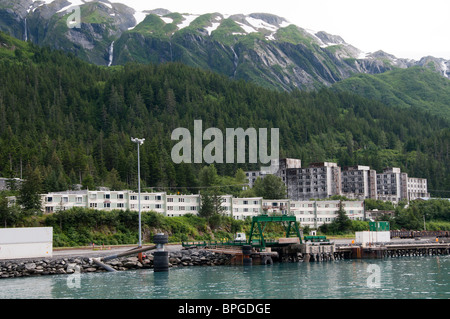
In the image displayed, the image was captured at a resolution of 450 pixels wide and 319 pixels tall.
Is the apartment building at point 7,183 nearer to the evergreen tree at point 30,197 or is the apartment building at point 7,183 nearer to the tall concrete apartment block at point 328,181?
the evergreen tree at point 30,197

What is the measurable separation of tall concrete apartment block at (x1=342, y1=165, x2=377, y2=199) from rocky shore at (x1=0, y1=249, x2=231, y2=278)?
121507 mm

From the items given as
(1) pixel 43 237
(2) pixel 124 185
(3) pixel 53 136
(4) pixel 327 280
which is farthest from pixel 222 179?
(4) pixel 327 280

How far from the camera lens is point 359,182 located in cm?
19288

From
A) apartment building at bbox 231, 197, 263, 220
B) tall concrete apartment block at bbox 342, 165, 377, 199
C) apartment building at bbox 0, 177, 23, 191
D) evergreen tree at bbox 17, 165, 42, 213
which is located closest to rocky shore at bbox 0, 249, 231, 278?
evergreen tree at bbox 17, 165, 42, 213

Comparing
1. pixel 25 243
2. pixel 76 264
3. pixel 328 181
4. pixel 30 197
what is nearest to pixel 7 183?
pixel 30 197

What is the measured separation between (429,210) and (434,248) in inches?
2219

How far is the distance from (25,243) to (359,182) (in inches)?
5526

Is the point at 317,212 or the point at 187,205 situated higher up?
the point at 187,205

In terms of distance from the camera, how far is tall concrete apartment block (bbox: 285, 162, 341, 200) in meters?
185

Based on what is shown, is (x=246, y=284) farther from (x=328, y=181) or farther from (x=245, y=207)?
(x=328, y=181)

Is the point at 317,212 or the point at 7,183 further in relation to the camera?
the point at 317,212

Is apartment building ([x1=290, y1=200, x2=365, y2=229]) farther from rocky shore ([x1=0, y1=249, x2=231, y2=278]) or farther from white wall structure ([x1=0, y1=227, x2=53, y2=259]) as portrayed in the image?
white wall structure ([x1=0, y1=227, x2=53, y2=259])

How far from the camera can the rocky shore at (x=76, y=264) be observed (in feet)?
211
